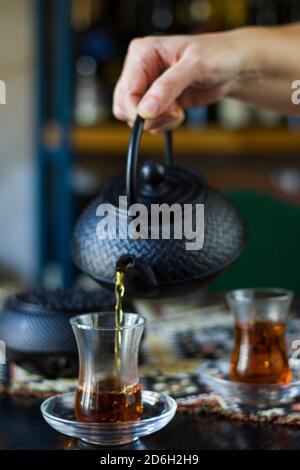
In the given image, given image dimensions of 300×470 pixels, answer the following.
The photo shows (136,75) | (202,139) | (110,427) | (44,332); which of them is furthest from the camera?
(202,139)

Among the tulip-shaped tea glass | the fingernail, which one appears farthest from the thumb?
the tulip-shaped tea glass

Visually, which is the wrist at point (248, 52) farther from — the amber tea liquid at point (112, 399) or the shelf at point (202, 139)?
the shelf at point (202, 139)

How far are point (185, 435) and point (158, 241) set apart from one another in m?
0.20

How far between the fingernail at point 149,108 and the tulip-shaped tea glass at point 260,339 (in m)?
0.22

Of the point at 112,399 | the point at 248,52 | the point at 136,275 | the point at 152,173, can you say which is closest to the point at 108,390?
the point at 112,399

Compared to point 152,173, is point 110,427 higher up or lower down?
lower down

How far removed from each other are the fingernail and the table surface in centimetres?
33

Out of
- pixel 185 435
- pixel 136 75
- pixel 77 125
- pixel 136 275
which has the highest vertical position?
pixel 136 75

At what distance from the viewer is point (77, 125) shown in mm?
2861

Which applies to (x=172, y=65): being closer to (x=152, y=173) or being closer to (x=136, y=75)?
(x=136, y=75)

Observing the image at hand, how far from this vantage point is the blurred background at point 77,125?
2.80m

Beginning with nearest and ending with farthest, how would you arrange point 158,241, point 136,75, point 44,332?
point 158,241
point 44,332
point 136,75
